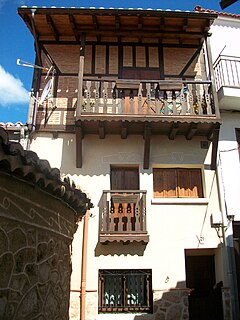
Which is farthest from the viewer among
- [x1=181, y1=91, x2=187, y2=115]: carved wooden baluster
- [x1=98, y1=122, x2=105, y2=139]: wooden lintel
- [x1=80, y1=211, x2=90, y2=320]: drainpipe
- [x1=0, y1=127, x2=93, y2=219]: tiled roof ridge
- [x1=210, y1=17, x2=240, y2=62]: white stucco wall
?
[x1=210, y1=17, x2=240, y2=62]: white stucco wall

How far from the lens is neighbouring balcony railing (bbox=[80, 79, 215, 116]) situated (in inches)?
364

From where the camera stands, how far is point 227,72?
10.7 meters

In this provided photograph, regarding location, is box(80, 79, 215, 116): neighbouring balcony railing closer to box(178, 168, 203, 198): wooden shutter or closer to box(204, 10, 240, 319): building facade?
box(204, 10, 240, 319): building facade

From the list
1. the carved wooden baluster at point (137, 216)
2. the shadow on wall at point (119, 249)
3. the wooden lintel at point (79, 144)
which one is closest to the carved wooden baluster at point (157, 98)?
the wooden lintel at point (79, 144)

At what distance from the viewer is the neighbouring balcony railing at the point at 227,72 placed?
1056 cm

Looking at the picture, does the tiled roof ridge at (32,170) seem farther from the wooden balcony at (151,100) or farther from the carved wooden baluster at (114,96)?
the carved wooden baluster at (114,96)

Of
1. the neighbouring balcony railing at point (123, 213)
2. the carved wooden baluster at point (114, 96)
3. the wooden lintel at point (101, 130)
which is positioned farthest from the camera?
the carved wooden baluster at point (114, 96)

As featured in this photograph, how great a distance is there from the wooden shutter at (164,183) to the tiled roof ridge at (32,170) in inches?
180

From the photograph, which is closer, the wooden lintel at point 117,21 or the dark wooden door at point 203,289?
the dark wooden door at point 203,289

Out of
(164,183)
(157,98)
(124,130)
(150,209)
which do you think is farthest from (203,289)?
(157,98)

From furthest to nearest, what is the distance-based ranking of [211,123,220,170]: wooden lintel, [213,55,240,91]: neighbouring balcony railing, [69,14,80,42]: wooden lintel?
[213,55,240,91]: neighbouring balcony railing
[69,14,80,42]: wooden lintel
[211,123,220,170]: wooden lintel

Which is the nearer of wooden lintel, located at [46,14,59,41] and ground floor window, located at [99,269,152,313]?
ground floor window, located at [99,269,152,313]

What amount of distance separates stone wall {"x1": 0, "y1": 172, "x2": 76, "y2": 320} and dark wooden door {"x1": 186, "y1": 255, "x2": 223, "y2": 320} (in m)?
4.81

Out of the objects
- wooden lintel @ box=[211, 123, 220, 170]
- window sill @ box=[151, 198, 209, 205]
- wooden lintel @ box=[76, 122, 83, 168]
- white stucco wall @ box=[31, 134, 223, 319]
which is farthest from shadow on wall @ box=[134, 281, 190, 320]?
wooden lintel @ box=[76, 122, 83, 168]
